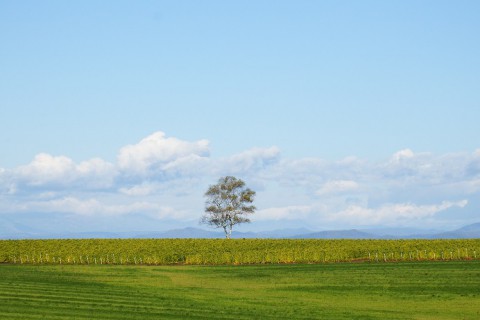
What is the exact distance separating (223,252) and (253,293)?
41.4m

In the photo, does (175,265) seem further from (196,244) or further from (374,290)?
(374,290)

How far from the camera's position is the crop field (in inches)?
3093

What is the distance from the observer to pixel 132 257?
285ft

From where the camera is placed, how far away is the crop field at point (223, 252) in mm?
78562

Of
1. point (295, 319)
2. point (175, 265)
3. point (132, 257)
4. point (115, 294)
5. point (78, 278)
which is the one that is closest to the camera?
point (295, 319)

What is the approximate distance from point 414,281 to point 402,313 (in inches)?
641

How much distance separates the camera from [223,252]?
3494 inches

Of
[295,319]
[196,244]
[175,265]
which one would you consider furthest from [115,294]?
[196,244]

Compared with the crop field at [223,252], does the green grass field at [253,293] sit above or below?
below

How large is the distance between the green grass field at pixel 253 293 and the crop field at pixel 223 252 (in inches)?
376

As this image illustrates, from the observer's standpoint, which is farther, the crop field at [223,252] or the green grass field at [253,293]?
the crop field at [223,252]

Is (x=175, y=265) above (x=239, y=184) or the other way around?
the other way around

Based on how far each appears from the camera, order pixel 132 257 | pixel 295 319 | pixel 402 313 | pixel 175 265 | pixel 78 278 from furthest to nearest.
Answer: pixel 132 257, pixel 175 265, pixel 78 278, pixel 402 313, pixel 295 319

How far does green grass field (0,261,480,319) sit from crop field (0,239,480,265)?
31.3 feet
